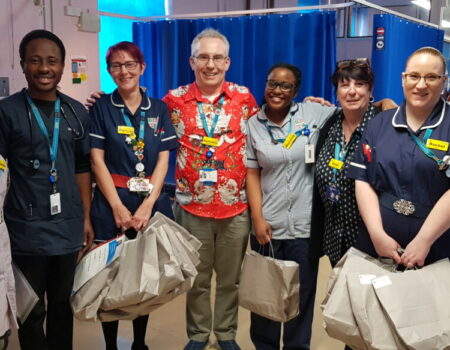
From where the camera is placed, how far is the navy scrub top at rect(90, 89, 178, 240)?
2312 mm

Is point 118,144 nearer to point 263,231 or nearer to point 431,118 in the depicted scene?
point 263,231

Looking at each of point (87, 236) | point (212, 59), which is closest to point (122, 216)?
point (87, 236)

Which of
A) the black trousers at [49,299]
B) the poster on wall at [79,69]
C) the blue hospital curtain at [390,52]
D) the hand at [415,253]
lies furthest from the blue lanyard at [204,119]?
the poster on wall at [79,69]

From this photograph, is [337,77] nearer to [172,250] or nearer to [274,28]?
[172,250]

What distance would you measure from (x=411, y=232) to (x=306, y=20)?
2.26m

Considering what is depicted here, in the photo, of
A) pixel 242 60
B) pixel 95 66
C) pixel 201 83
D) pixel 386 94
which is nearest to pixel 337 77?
pixel 201 83

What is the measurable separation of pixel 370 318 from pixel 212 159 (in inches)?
42.4

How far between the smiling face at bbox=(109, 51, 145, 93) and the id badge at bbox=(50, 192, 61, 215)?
0.60m

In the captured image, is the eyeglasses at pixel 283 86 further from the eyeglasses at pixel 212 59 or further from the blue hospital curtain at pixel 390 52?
the blue hospital curtain at pixel 390 52

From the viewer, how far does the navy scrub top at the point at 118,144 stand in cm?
231

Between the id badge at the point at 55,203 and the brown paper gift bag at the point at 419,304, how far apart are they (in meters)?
1.28

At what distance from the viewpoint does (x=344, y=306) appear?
1.80 m

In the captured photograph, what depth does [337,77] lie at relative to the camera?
86.0 inches

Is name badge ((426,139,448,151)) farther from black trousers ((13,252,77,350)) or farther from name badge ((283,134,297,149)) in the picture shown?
black trousers ((13,252,77,350))
